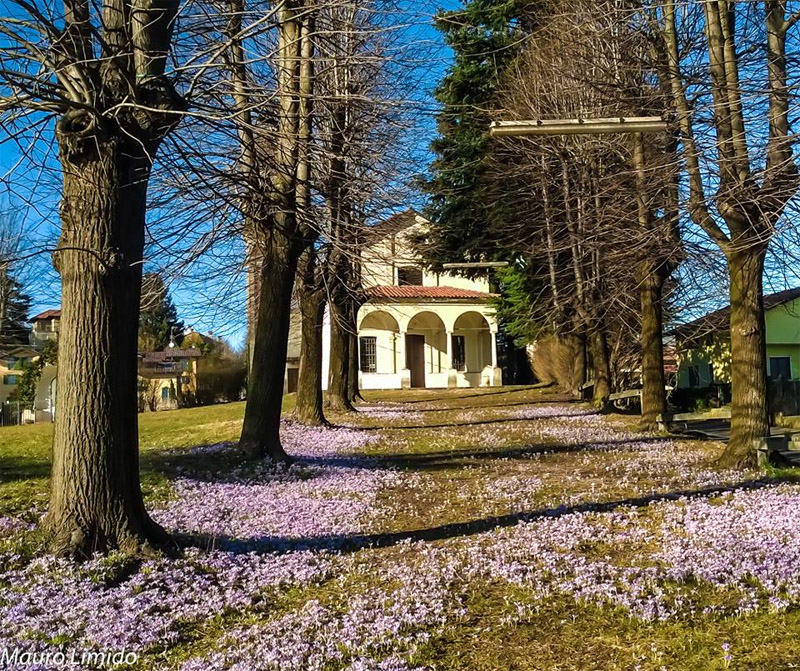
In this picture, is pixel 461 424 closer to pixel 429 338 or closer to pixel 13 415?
pixel 429 338

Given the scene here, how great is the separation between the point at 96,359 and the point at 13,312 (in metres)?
44.5

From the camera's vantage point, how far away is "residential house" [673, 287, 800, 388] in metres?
24.0

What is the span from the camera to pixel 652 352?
15.8 metres

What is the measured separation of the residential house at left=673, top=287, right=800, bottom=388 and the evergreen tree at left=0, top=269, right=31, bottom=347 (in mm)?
32081

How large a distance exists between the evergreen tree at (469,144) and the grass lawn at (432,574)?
17.7 meters

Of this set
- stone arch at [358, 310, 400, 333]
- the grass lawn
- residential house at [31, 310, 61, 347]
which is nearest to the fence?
stone arch at [358, 310, 400, 333]

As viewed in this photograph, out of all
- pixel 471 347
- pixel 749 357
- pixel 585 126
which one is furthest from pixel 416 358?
pixel 585 126

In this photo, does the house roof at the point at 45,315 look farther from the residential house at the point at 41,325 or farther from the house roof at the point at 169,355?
the house roof at the point at 169,355

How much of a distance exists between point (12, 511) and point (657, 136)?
12.3 metres

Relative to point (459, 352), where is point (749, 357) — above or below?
below

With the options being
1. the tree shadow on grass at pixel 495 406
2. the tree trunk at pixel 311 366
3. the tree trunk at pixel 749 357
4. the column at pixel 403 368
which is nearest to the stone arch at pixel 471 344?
the column at pixel 403 368

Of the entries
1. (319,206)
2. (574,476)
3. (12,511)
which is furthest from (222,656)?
(319,206)

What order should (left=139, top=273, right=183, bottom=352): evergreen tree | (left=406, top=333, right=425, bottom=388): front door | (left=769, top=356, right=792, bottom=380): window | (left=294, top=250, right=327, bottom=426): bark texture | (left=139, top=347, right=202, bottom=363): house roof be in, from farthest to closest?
1. (left=139, top=273, right=183, bottom=352): evergreen tree
2. (left=139, top=347, right=202, bottom=363): house roof
3. (left=406, top=333, right=425, bottom=388): front door
4. (left=769, top=356, right=792, bottom=380): window
5. (left=294, top=250, right=327, bottom=426): bark texture

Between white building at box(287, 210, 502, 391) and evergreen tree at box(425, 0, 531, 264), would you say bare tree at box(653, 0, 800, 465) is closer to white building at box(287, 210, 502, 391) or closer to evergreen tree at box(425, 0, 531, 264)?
evergreen tree at box(425, 0, 531, 264)
